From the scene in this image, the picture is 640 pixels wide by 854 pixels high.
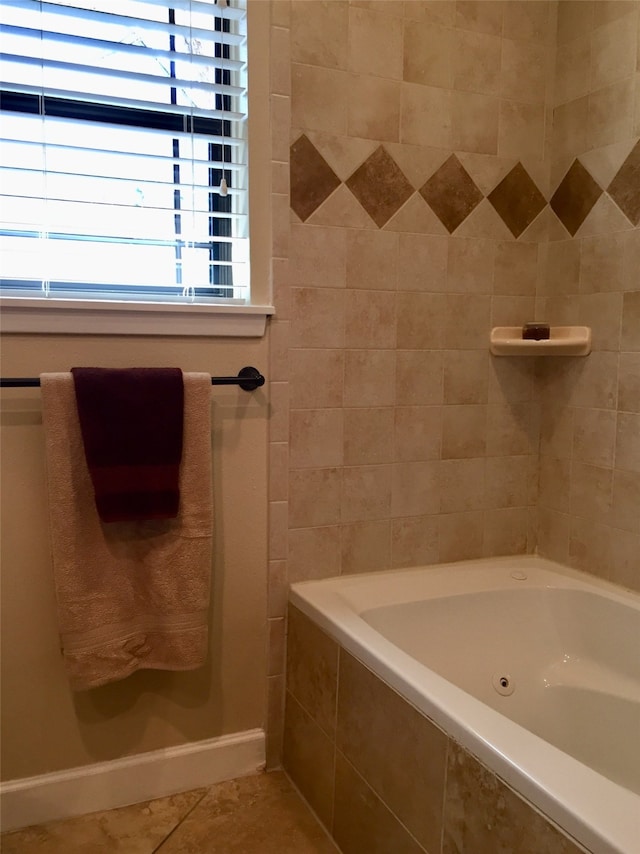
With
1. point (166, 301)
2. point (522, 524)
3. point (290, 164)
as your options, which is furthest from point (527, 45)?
point (522, 524)

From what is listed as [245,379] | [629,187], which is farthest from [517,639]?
[629,187]

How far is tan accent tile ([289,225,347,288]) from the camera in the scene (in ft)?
5.85

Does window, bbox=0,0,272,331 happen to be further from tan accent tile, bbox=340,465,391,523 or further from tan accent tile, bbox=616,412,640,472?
tan accent tile, bbox=616,412,640,472

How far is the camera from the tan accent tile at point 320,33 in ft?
5.64

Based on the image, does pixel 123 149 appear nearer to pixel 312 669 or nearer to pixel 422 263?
pixel 422 263

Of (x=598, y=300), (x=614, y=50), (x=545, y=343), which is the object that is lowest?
(x=545, y=343)

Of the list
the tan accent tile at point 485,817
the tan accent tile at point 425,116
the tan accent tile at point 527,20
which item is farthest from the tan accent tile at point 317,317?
the tan accent tile at point 485,817

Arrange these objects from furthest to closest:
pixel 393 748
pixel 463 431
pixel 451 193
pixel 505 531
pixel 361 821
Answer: pixel 505 531 → pixel 463 431 → pixel 451 193 → pixel 361 821 → pixel 393 748

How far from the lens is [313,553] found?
1895 millimetres

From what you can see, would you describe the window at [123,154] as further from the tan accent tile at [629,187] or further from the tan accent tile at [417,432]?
the tan accent tile at [629,187]

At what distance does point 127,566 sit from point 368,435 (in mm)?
739

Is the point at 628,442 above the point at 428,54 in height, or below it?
below

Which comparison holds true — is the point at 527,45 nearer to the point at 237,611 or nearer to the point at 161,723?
the point at 237,611

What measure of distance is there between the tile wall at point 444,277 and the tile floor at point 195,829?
192 mm
